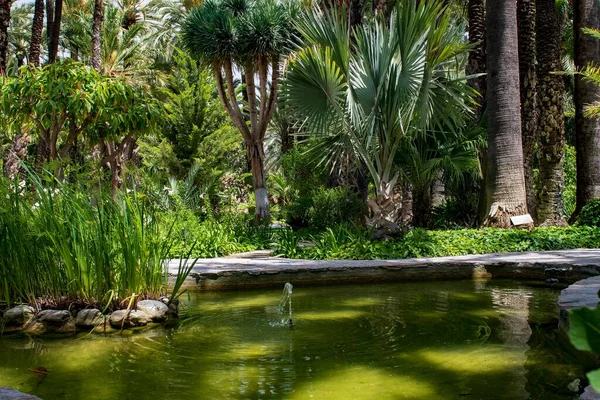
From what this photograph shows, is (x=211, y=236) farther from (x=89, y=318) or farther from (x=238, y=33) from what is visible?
(x=89, y=318)

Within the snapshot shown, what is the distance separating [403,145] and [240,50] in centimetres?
568

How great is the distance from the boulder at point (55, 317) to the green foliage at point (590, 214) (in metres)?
10.6

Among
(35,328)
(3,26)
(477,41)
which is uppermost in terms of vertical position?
(477,41)

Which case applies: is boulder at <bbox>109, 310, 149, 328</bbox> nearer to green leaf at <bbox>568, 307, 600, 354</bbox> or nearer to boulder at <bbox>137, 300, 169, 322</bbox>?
boulder at <bbox>137, 300, 169, 322</bbox>

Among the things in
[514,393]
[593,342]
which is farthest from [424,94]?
[593,342]

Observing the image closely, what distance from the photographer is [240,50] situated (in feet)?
51.6

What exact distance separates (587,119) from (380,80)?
18.0 feet

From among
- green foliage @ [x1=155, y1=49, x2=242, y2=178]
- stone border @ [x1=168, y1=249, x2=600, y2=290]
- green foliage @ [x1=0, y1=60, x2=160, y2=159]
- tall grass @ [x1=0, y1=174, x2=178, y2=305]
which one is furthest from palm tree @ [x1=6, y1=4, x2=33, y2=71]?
tall grass @ [x1=0, y1=174, x2=178, y2=305]

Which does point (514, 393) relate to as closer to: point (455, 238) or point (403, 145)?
point (455, 238)

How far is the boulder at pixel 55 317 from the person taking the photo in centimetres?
577

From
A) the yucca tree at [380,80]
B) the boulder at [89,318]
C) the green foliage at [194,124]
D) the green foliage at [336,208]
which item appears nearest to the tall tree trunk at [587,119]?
the yucca tree at [380,80]

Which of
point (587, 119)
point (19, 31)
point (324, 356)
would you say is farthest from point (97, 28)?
point (19, 31)

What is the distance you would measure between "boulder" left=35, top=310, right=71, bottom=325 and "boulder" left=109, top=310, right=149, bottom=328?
435mm

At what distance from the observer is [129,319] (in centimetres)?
587
